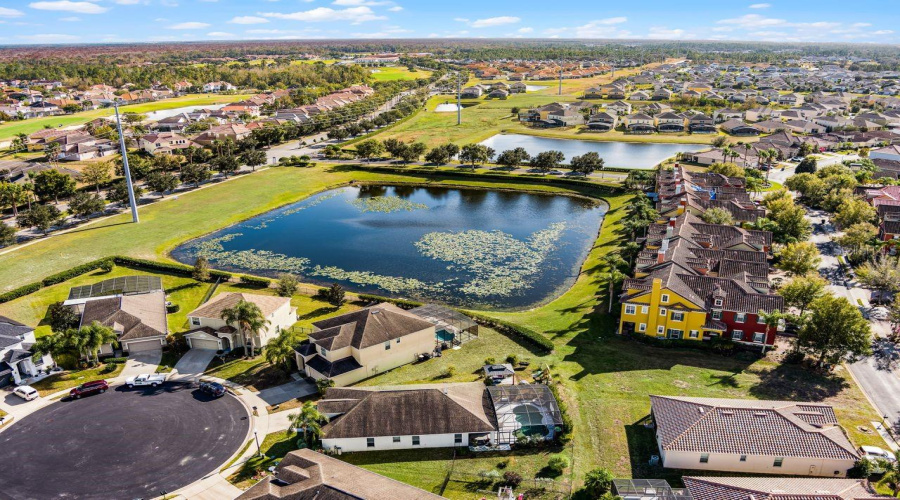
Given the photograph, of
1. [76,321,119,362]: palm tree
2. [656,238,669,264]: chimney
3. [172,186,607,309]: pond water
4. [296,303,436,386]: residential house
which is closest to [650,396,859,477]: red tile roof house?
[296,303,436,386]: residential house

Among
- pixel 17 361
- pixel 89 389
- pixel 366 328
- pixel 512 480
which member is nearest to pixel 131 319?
pixel 17 361

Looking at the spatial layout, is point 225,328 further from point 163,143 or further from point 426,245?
point 163,143

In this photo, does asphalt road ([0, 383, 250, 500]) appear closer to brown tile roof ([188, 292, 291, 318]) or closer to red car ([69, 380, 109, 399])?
red car ([69, 380, 109, 399])

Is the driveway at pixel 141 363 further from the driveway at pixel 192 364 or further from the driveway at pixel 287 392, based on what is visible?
the driveway at pixel 287 392

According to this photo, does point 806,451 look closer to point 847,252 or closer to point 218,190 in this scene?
point 847,252

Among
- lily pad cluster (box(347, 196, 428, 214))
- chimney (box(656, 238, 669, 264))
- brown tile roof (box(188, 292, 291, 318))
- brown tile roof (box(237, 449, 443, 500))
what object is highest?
chimney (box(656, 238, 669, 264))

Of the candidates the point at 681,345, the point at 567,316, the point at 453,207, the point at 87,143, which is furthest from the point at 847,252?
the point at 87,143

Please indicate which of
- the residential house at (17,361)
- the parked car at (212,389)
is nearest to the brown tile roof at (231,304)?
the parked car at (212,389)
